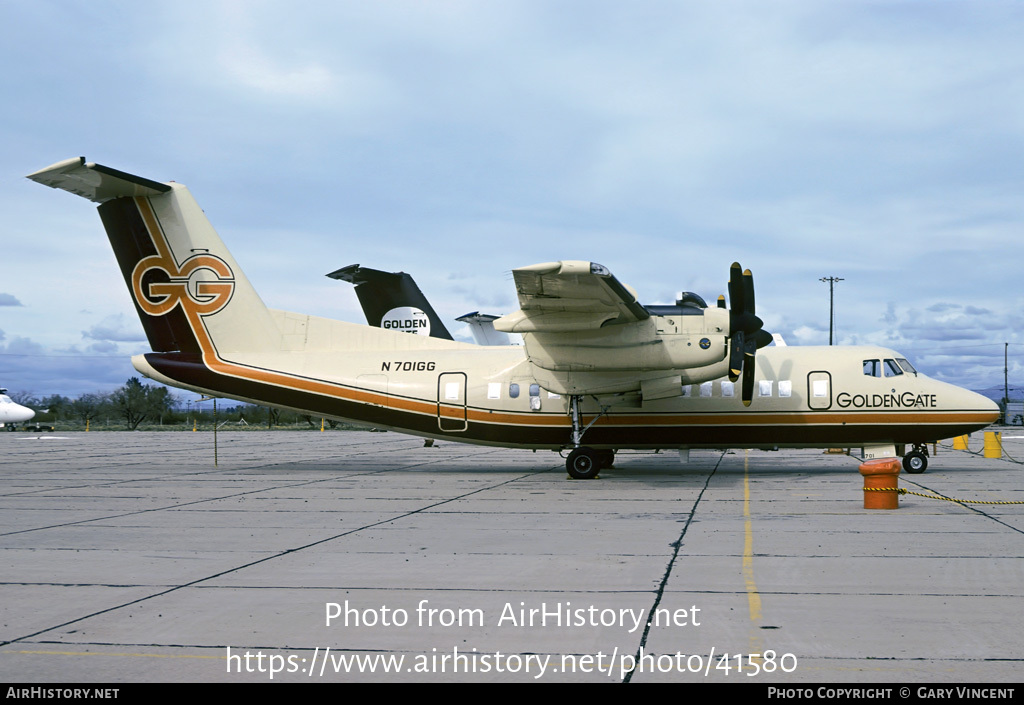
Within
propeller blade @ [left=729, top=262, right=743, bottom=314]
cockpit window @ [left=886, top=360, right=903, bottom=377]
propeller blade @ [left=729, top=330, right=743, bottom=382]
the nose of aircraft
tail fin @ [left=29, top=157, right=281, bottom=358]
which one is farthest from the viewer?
tail fin @ [left=29, top=157, right=281, bottom=358]

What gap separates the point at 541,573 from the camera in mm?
8359

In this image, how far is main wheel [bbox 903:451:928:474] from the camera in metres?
19.7

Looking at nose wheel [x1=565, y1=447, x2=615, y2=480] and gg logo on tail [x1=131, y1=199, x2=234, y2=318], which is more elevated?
gg logo on tail [x1=131, y1=199, x2=234, y2=318]

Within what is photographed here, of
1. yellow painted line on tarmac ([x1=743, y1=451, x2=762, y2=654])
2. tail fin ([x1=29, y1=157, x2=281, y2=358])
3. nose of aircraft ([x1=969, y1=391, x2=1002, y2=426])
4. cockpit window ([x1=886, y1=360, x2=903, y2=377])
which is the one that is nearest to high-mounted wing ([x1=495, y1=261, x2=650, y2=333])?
yellow painted line on tarmac ([x1=743, y1=451, x2=762, y2=654])

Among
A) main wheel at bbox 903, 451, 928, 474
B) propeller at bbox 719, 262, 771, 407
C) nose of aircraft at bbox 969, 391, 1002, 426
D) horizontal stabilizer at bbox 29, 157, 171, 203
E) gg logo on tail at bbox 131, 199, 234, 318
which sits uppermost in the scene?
horizontal stabilizer at bbox 29, 157, 171, 203

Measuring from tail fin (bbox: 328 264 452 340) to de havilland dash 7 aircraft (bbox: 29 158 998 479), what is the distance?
6583 mm

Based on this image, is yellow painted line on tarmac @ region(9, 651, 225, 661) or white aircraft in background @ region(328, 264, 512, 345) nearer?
yellow painted line on tarmac @ region(9, 651, 225, 661)

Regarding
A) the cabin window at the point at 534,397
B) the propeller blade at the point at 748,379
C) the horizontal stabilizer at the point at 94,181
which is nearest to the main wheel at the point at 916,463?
the propeller blade at the point at 748,379

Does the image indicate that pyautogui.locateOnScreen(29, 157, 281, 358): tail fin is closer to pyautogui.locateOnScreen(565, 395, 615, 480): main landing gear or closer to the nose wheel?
pyautogui.locateOnScreen(565, 395, 615, 480): main landing gear

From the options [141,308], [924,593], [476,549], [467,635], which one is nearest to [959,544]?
[924,593]

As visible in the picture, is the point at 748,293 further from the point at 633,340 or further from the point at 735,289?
the point at 633,340

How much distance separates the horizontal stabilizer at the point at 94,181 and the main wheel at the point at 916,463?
19.0 meters

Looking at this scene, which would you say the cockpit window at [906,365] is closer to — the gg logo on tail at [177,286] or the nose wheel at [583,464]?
the nose wheel at [583,464]

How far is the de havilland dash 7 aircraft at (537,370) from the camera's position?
18.1m
